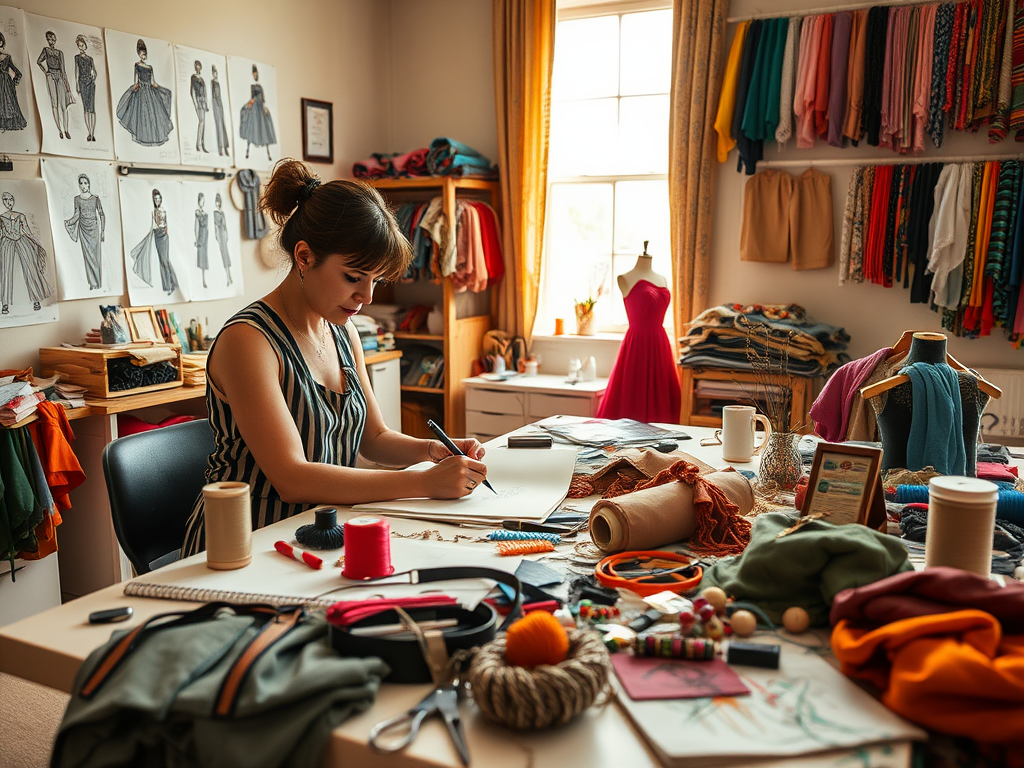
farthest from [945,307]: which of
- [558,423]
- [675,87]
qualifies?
[558,423]

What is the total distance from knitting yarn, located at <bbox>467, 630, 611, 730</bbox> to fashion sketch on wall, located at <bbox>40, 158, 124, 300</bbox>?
9.71ft

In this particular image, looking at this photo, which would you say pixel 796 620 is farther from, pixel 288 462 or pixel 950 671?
pixel 288 462

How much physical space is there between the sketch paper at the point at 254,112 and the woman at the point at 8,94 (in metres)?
1.08

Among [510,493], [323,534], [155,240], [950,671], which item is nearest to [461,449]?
[510,493]

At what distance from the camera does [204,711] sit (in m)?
0.93

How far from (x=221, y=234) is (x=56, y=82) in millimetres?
961

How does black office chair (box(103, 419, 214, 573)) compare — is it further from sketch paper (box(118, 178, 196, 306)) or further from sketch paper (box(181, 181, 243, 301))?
sketch paper (box(181, 181, 243, 301))

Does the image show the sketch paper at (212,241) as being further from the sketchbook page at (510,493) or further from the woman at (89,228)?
the sketchbook page at (510,493)

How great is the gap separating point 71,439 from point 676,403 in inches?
101

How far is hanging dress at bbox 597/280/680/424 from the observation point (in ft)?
13.0

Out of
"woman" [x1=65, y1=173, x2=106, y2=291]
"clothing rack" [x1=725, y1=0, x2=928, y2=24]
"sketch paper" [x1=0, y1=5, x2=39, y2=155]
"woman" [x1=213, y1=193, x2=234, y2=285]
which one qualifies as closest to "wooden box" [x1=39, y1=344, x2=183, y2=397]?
"woman" [x1=65, y1=173, x2=106, y2=291]

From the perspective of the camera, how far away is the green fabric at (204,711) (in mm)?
913

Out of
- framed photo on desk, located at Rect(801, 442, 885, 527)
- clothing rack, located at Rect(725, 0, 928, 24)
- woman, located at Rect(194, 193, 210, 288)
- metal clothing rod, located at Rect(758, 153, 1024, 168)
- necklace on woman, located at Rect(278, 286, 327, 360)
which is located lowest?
framed photo on desk, located at Rect(801, 442, 885, 527)

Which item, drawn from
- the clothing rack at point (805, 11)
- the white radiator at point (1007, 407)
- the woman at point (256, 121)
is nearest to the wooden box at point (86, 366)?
the woman at point (256, 121)
